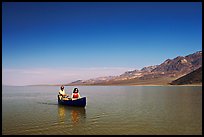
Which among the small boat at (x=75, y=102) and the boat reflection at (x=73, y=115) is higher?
the small boat at (x=75, y=102)

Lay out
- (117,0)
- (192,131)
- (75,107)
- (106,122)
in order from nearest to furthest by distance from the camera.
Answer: (117,0)
(192,131)
(106,122)
(75,107)

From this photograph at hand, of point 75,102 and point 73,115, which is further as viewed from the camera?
point 75,102

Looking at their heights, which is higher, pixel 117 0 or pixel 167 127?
pixel 117 0

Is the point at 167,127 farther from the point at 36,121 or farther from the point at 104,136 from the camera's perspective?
the point at 36,121

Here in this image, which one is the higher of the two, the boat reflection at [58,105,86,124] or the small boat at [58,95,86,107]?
the small boat at [58,95,86,107]

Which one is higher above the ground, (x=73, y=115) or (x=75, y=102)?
(x=75, y=102)

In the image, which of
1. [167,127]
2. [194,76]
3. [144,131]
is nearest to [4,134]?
[144,131]

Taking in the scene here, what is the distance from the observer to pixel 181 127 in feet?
54.7

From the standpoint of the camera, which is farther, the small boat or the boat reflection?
the small boat

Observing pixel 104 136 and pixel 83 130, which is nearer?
pixel 104 136

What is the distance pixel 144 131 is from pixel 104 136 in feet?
9.39

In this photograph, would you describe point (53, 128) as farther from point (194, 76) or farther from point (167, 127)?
point (194, 76)

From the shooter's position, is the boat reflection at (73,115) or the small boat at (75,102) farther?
the small boat at (75,102)

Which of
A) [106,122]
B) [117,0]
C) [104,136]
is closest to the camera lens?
[117,0]
